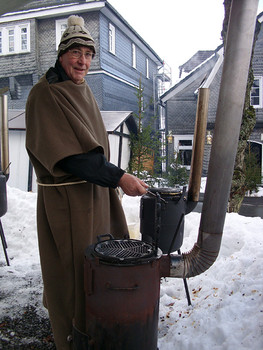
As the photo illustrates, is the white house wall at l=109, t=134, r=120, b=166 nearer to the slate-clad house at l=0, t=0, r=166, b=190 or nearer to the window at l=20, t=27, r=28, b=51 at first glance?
the slate-clad house at l=0, t=0, r=166, b=190

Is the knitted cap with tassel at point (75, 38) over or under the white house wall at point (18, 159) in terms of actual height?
over

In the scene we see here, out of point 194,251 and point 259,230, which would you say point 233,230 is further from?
point 194,251

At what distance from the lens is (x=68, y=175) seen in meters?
2.20

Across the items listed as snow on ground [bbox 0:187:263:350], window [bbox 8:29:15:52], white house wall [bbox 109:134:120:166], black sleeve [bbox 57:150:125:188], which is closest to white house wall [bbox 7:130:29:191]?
white house wall [bbox 109:134:120:166]

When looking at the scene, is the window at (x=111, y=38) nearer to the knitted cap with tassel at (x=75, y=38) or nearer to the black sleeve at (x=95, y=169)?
the knitted cap with tassel at (x=75, y=38)

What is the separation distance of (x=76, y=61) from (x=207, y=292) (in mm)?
2474

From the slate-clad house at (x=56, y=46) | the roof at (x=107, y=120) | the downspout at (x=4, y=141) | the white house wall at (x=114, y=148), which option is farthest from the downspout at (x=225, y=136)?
the slate-clad house at (x=56, y=46)

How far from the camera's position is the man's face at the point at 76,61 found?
2.27m

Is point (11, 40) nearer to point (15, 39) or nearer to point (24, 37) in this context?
point (15, 39)

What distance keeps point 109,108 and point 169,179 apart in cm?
773

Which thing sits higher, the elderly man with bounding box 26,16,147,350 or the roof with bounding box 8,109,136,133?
the roof with bounding box 8,109,136,133

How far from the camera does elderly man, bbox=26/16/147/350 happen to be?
6.73ft

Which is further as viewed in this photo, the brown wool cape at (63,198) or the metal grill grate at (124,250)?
the brown wool cape at (63,198)

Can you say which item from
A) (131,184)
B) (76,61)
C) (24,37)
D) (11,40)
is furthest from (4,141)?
(11,40)
